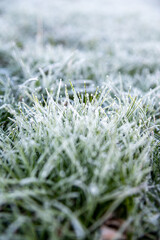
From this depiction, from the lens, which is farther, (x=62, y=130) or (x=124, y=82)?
(x=124, y=82)

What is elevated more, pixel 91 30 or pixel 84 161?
pixel 91 30

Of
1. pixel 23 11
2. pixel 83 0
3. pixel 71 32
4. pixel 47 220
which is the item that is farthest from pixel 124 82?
pixel 83 0

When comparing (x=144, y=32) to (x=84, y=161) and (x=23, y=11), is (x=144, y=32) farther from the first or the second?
(x=84, y=161)

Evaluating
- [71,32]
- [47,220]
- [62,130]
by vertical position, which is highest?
[71,32]

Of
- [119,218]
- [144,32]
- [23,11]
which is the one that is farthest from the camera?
[23,11]

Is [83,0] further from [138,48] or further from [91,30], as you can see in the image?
[138,48]

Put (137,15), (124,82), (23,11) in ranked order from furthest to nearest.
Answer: (137,15) → (23,11) → (124,82)

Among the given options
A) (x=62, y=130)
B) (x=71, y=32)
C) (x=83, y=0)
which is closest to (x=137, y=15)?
(x=71, y=32)

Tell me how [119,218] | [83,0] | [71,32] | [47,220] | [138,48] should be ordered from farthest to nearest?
1. [83,0]
2. [71,32]
3. [138,48]
4. [119,218]
5. [47,220]

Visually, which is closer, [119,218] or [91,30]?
[119,218]
